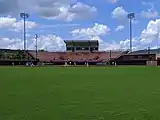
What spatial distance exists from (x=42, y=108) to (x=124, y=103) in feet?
9.66

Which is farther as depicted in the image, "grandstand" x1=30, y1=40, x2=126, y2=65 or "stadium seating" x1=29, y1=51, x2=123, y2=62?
"stadium seating" x1=29, y1=51, x2=123, y2=62

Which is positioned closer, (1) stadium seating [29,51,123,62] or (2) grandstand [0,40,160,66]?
(2) grandstand [0,40,160,66]

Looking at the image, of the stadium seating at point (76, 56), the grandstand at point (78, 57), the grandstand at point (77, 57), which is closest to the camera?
the grandstand at point (77, 57)

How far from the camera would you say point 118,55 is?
106500mm

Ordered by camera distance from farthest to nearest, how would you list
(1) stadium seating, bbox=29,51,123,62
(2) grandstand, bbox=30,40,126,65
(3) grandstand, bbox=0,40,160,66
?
(1) stadium seating, bbox=29,51,123,62 → (2) grandstand, bbox=30,40,126,65 → (3) grandstand, bbox=0,40,160,66

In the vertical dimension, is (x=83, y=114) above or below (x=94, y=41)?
below

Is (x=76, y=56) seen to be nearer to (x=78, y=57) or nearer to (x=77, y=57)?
(x=77, y=57)

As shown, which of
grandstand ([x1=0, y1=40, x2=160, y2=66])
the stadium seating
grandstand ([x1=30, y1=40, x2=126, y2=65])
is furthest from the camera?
the stadium seating

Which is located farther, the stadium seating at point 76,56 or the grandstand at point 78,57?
the stadium seating at point 76,56

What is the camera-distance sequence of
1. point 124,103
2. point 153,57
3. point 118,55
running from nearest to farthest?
point 124,103 → point 153,57 → point 118,55

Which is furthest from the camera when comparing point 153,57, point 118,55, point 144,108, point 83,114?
point 118,55

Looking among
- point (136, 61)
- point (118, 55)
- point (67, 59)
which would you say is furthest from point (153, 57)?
point (67, 59)

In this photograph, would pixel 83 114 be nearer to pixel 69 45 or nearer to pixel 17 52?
pixel 17 52

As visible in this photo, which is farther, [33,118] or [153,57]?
[153,57]
